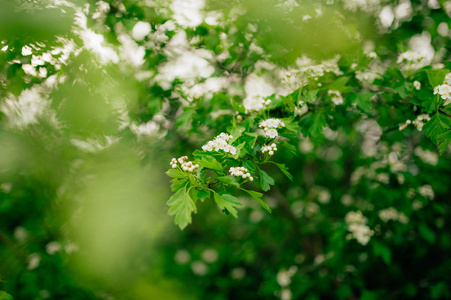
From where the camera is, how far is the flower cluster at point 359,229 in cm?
301

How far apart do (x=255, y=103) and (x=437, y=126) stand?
1042 mm

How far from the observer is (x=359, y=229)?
3.06 meters

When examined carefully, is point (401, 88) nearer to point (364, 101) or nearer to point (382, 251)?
point (364, 101)

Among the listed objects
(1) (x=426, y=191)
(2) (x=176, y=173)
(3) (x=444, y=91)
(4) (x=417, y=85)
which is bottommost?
(1) (x=426, y=191)

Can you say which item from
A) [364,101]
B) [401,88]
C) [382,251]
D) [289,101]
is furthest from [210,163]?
[382,251]

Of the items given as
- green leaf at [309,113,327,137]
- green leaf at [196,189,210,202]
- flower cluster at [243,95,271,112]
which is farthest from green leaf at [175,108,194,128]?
green leaf at [196,189,210,202]

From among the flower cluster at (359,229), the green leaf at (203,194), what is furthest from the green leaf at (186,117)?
the flower cluster at (359,229)

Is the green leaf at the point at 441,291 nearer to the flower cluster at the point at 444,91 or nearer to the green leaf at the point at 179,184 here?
the flower cluster at the point at 444,91

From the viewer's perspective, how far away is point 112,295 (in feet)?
9.79

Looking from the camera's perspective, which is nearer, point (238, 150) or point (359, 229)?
point (238, 150)

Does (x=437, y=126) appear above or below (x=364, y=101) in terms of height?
above

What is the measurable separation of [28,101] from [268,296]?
4046 mm

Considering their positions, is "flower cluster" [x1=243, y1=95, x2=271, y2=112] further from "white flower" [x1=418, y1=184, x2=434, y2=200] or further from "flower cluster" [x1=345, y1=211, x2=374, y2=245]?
"white flower" [x1=418, y1=184, x2=434, y2=200]

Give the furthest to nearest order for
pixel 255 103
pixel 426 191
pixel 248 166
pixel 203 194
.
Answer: pixel 426 191 → pixel 255 103 → pixel 248 166 → pixel 203 194
